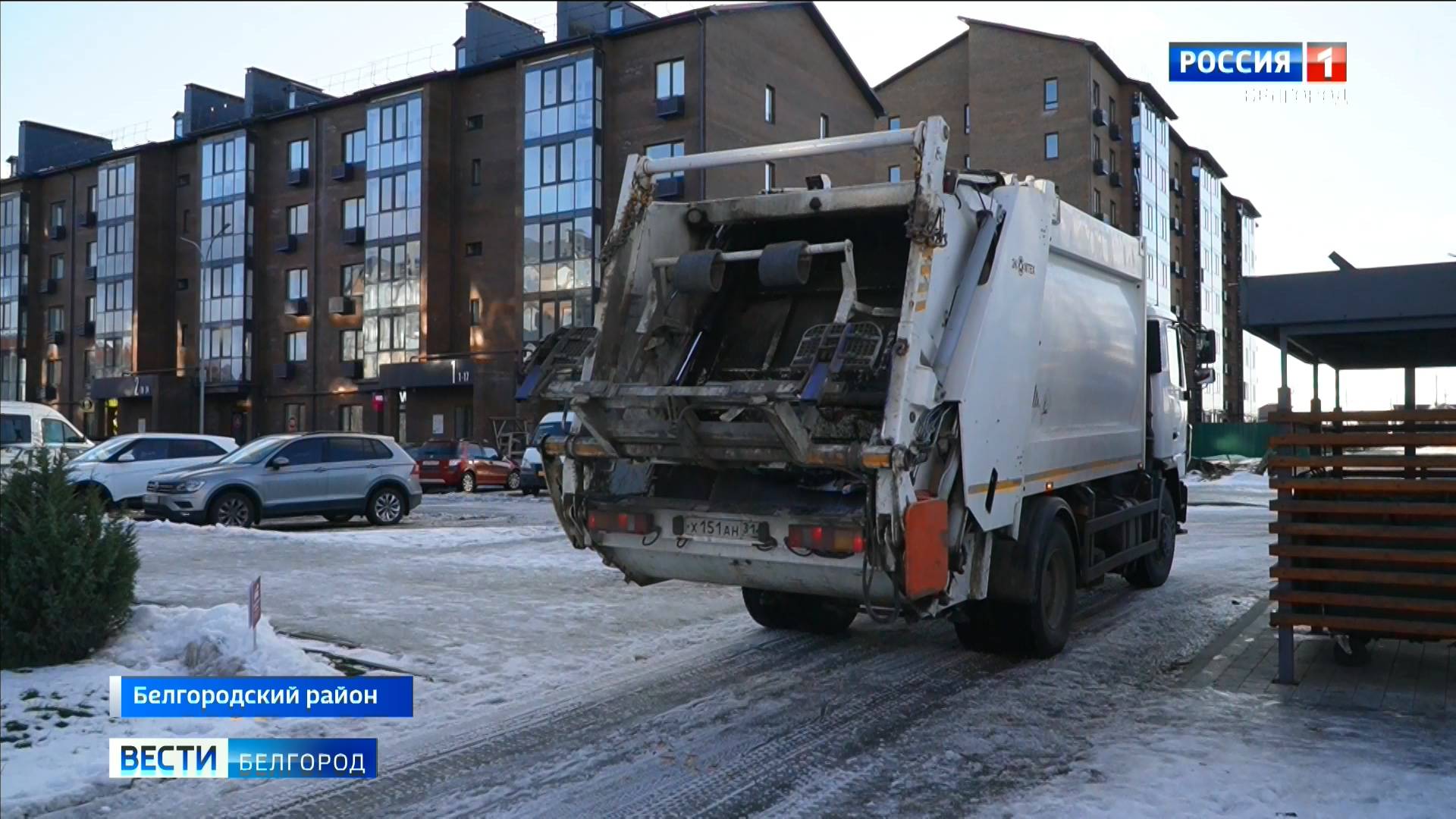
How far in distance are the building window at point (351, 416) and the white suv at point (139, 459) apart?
28.3 meters

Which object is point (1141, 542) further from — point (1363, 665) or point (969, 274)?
point (969, 274)

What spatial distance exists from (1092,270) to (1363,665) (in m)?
3.41

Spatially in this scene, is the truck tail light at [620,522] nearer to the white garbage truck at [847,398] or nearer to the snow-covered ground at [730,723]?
the white garbage truck at [847,398]

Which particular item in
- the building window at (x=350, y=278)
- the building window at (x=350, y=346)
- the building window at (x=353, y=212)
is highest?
the building window at (x=353, y=212)

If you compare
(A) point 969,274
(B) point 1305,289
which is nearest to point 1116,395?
(B) point 1305,289

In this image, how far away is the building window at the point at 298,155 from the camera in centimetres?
5022

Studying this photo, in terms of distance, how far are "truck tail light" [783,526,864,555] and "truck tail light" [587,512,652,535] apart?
1.00 metres

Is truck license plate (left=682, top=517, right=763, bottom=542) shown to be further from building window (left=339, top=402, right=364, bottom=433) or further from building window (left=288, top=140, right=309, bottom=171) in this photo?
building window (left=288, top=140, right=309, bottom=171)

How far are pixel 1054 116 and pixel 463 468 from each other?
107 feet

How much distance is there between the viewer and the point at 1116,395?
9.56 metres

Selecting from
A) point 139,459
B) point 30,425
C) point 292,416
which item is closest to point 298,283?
point 292,416

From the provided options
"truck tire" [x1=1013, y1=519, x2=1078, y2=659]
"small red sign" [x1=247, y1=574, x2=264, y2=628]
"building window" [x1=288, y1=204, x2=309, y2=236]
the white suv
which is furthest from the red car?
"building window" [x1=288, y1=204, x2=309, y2=236]

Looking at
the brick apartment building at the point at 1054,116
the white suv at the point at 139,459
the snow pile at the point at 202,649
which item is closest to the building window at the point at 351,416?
the brick apartment building at the point at 1054,116

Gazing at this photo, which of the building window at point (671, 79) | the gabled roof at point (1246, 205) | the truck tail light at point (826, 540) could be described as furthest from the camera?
the gabled roof at point (1246, 205)
